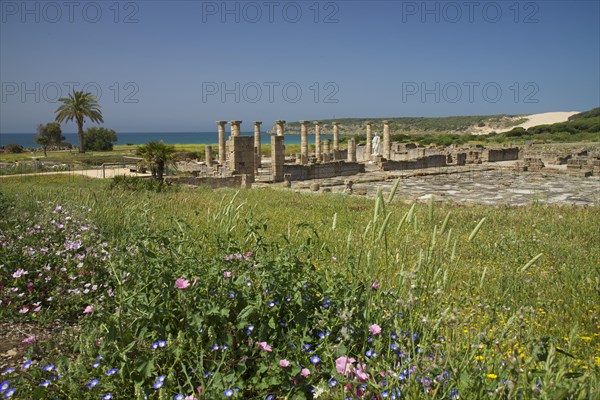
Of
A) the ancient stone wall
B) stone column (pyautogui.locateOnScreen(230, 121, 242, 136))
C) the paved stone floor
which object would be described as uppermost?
stone column (pyautogui.locateOnScreen(230, 121, 242, 136))

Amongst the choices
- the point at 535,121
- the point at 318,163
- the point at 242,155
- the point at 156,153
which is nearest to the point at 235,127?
the point at 242,155

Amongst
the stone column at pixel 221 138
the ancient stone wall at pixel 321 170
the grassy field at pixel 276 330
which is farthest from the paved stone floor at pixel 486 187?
the grassy field at pixel 276 330

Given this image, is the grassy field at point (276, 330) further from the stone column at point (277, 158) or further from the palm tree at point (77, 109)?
the palm tree at point (77, 109)

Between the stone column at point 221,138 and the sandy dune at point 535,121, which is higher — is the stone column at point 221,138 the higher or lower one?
the lower one

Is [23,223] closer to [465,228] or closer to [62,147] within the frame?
[465,228]

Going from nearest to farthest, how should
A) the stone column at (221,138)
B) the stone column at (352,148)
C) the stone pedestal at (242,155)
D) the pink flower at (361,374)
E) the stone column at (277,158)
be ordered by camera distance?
the pink flower at (361,374), the stone pedestal at (242,155), the stone column at (277,158), the stone column at (221,138), the stone column at (352,148)

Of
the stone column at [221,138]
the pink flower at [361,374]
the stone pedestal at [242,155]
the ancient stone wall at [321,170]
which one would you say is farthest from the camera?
the stone column at [221,138]

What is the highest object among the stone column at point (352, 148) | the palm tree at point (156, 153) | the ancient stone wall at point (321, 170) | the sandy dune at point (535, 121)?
the sandy dune at point (535, 121)

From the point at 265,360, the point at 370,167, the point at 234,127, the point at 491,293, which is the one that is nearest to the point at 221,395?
the point at 265,360

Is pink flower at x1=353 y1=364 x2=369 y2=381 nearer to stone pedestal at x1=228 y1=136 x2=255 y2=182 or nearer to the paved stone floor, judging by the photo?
the paved stone floor

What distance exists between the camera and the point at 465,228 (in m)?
9.11

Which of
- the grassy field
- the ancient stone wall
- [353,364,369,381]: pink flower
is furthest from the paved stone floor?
[353,364,369,381]: pink flower

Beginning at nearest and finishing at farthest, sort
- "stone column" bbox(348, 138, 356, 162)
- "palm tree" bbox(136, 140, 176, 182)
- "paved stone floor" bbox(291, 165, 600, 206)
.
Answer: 1. "paved stone floor" bbox(291, 165, 600, 206)
2. "palm tree" bbox(136, 140, 176, 182)
3. "stone column" bbox(348, 138, 356, 162)

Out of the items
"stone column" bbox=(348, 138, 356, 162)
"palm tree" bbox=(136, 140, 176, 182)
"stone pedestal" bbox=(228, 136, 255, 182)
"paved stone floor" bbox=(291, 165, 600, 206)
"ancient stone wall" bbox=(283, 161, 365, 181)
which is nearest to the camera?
"paved stone floor" bbox=(291, 165, 600, 206)
